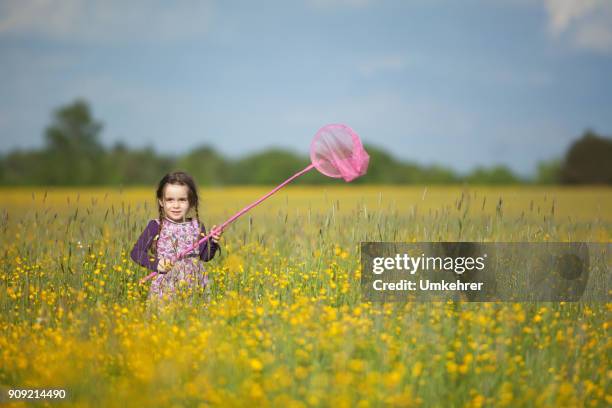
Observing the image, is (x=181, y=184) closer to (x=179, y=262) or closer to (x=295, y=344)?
(x=179, y=262)

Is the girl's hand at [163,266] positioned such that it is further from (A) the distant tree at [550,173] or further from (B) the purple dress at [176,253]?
(A) the distant tree at [550,173]

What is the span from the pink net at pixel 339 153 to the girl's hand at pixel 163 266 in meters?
1.80

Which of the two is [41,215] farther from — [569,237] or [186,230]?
[569,237]

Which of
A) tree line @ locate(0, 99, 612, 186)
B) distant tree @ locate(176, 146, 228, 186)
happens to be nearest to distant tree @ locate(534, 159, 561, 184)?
tree line @ locate(0, 99, 612, 186)

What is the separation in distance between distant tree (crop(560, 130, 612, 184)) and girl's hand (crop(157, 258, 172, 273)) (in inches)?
1761

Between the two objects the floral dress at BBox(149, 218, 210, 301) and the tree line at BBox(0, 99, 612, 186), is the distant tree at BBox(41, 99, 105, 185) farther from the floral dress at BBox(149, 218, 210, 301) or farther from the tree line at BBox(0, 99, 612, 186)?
the floral dress at BBox(149, 218, 210, 301)

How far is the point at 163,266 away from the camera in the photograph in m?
5.61

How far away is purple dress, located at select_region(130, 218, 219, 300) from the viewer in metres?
5.69

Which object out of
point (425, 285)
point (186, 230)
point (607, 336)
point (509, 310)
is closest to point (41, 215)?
point (186, 230)

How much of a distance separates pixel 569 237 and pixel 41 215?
679 cm

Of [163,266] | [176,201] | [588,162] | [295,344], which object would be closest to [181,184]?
[176,201]

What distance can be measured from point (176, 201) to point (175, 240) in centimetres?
41

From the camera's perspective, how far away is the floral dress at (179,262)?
5660 millimetres

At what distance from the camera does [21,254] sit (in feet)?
24.0
